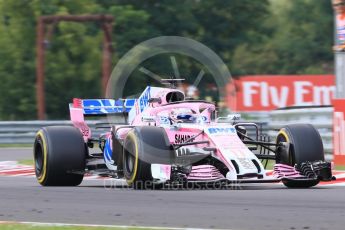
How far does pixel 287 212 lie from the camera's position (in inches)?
395

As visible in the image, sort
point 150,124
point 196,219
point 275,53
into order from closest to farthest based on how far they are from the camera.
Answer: point 196,219, point 150,124, point 275,53

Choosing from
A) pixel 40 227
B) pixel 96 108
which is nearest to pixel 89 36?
pixel 96 108

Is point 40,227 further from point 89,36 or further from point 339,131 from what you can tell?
point 89,36

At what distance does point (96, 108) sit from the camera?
15117 mm

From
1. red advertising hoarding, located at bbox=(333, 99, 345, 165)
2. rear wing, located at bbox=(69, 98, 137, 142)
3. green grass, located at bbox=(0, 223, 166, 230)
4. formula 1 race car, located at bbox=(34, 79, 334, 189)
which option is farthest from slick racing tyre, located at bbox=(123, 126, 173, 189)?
red advertising hoarding, located at bbox=(333, 99, 345, 165)

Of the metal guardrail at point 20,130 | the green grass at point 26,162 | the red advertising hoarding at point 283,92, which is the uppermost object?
the red advertising hoarding at point 283,92

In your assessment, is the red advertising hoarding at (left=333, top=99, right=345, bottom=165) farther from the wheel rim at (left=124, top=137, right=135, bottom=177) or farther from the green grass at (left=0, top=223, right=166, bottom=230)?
the green grass at (left=0, top=223, right=166, bottom=230)

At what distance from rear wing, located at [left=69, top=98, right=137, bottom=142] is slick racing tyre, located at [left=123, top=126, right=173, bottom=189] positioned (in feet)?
7.80

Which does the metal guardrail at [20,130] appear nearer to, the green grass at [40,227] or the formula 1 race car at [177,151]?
the formula 1 race car at [177,151]

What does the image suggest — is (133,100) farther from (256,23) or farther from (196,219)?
(256,23)

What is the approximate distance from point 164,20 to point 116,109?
2678 cm

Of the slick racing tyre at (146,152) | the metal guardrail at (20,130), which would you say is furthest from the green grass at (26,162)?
the slick racing tyre at (146,152)

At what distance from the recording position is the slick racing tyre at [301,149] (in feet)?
42.9

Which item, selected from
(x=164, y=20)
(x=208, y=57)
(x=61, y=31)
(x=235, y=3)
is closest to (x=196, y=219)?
(x=208, y=57)
